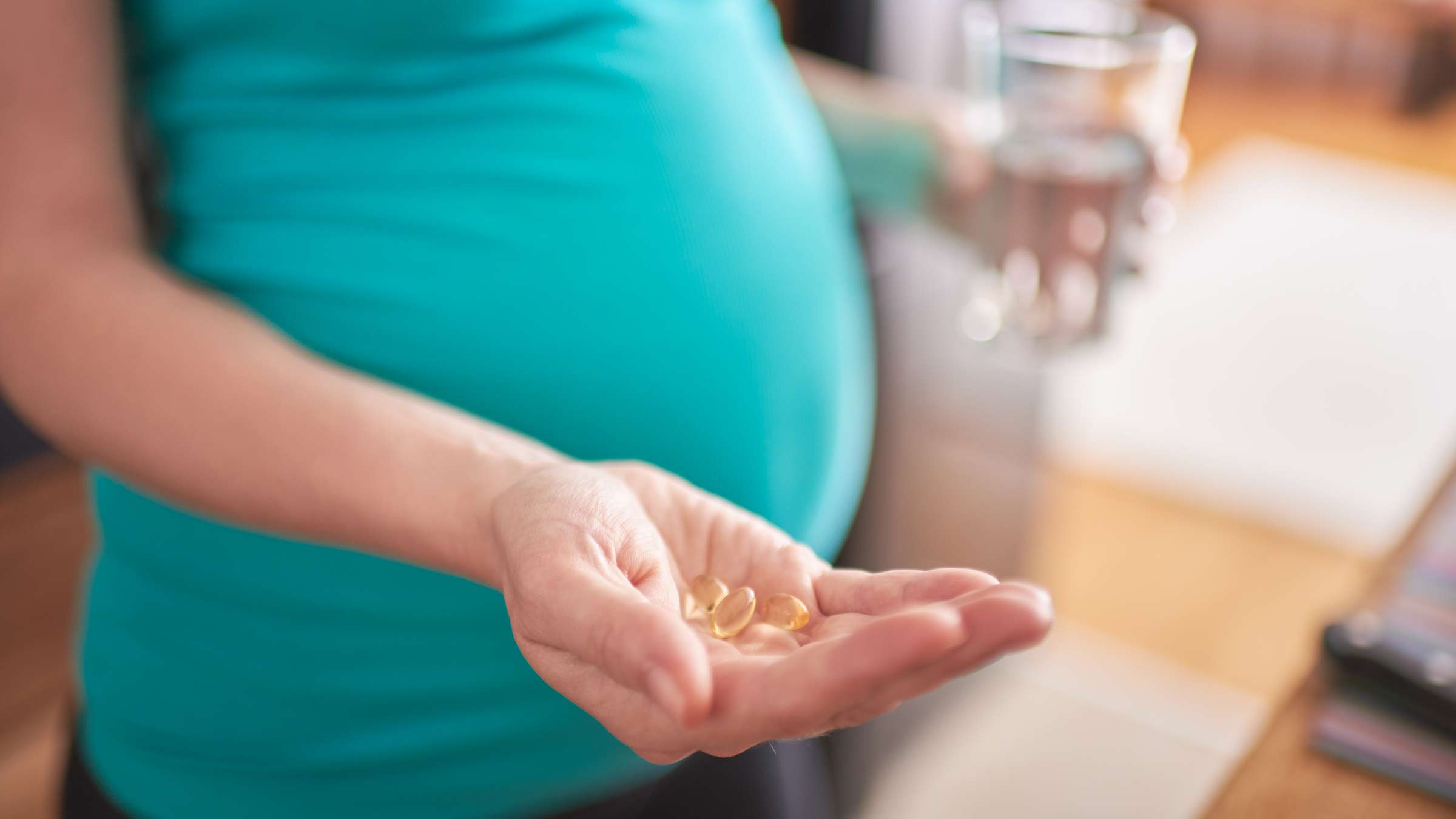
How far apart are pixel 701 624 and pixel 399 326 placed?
9.7 inches

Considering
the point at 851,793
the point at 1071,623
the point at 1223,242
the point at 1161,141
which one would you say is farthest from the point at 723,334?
the point at 1223,242

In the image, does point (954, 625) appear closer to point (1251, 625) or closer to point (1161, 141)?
point (1161, 141)

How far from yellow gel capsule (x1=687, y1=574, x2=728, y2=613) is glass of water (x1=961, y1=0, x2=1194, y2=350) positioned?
528mm

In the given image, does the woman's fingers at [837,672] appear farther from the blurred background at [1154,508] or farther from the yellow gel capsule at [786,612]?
the blurred background at [1154,508]

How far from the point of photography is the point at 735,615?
1.51 ft

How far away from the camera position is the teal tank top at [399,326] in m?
0.60

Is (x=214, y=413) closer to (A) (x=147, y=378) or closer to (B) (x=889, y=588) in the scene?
(A) (x=147, y=378)

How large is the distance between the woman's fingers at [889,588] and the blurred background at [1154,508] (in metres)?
0.30

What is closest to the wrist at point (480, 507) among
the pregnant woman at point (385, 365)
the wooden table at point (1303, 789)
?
the pregnant woman at point (385, 365)

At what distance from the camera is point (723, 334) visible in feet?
2.20

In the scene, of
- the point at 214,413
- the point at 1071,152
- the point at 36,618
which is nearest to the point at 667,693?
the point at 214,413

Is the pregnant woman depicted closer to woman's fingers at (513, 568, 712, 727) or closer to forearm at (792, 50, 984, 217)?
woman's fingers at (513, 568, 712, 727)

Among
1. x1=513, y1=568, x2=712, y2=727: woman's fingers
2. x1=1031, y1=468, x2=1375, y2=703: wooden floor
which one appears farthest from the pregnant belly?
x1=1031, y1=468, x2=1375, y2=703: wooden floor

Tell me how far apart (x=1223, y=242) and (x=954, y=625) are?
3.10m
